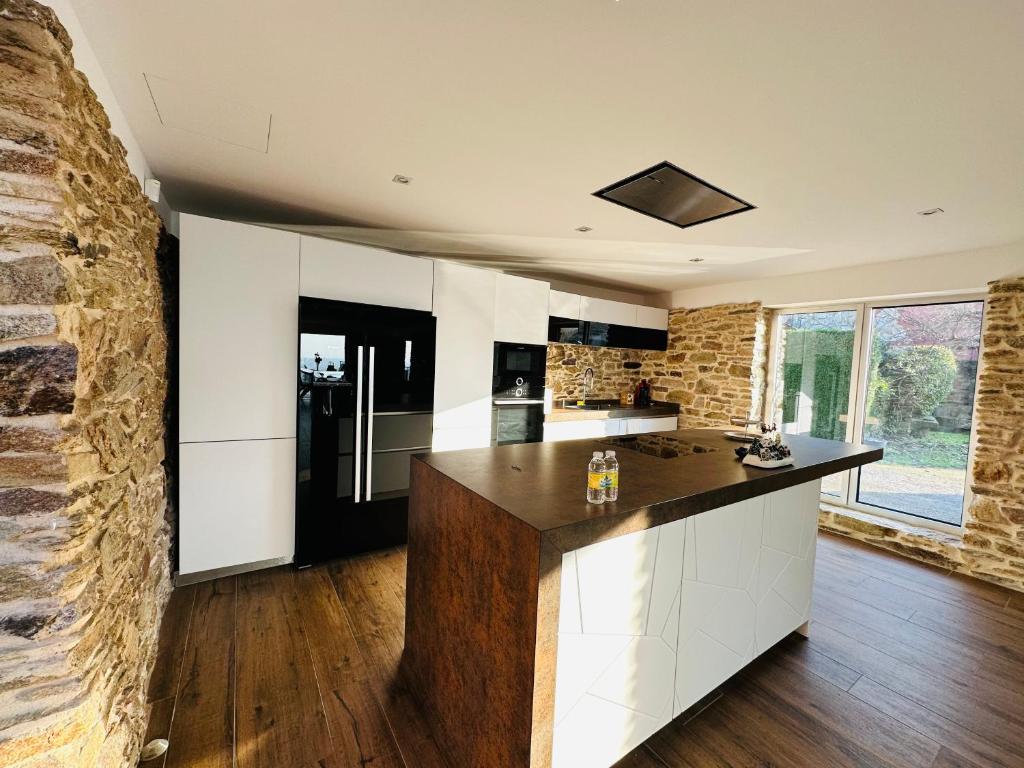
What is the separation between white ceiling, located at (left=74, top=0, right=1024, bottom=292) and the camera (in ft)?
4.10

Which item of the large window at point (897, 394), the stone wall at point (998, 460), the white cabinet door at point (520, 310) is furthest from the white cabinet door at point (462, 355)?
the stone wall at point (998, 460)

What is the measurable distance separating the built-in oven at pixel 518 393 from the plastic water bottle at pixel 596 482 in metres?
2.36

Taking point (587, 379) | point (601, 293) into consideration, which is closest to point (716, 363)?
point (587, 379)

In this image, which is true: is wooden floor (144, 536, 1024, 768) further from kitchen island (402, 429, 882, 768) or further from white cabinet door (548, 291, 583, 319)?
white cabinet door (548, 291, 583, 319)

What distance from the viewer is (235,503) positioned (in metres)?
2.67

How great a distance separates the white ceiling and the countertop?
2.08 m

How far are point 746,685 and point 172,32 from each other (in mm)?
3342

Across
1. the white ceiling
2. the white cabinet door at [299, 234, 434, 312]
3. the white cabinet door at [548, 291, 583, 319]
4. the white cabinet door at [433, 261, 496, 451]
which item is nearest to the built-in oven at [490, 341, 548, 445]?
the white cabinet door at [433, 261, 496, 451]

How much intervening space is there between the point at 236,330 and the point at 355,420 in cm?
89

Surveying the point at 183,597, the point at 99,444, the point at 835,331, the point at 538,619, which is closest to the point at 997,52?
the point at 538,619

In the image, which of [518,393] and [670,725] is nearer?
[670,725]

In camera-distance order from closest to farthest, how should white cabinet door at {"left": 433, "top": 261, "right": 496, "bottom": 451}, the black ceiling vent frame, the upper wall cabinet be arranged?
the black ceiling vent frame → white cabinet door at {"left": 433, "top": 261, "right": 496, "bottom": 451} → the upper wall cabinet

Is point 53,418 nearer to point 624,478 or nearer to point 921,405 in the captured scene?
point 624,478

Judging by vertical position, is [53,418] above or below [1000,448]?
above
